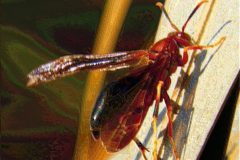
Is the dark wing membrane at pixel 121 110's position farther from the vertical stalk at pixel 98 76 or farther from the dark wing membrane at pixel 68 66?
the vertical stalk at pixel 98 76

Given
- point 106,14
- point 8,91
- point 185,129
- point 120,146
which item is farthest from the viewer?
point 8,91

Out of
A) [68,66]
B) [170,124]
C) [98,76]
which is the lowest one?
[170,124]

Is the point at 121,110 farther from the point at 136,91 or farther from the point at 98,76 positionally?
the point at 98,76

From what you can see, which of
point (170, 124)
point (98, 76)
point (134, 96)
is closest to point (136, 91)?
point (134, 96)

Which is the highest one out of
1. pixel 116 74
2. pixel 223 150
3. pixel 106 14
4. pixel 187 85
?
pixel 106 14

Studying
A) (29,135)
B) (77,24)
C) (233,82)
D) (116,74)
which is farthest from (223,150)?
(29,135)

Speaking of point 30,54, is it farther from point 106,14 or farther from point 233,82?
point 233,82
